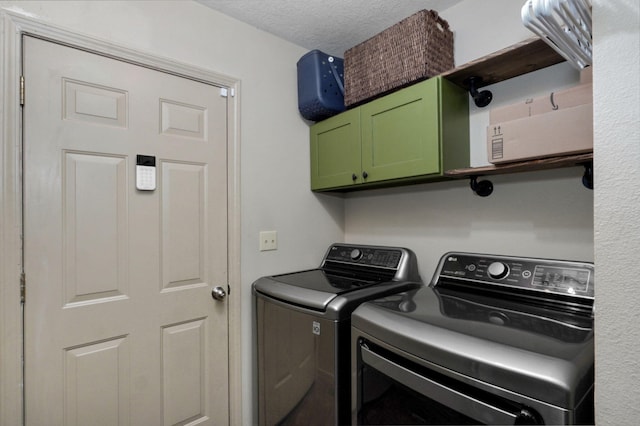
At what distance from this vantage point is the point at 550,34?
90cm

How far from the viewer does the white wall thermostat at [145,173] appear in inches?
58.2

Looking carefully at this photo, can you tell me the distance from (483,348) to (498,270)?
596 mm

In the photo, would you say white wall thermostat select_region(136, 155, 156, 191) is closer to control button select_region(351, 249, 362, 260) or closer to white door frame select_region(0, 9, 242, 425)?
white door frame select_region(0, 9, 242, 425)

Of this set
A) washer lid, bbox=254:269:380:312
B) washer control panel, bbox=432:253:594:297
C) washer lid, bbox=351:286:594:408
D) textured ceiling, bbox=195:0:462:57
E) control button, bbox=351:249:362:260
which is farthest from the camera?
control button, bbox=351:249:362:260

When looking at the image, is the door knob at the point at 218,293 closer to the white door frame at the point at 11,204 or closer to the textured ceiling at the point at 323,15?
the white door frame at the point at 11,204

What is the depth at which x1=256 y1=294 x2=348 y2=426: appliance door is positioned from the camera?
4.36ft

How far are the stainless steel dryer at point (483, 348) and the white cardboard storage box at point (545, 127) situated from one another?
0.46 meters

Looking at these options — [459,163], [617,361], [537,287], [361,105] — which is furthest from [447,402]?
[361,105]

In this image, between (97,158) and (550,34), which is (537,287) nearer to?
(550,34)

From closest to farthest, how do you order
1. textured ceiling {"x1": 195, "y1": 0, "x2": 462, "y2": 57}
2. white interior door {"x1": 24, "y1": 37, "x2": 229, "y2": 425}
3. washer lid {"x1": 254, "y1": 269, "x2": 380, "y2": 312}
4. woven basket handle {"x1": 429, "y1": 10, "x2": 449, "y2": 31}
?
white interior door {"x1": 24, "y1": 37, "x2": 229, "y2": 425}, washer lid {"x1": 254, "y1": 269, "x2": 380, "y2": 312}, woven basket handle {"x1": 429, "y1": 10, "x2": 449, "y2": 31}, textured ceiling {"x1": 195, "y1": 0, "x2": 462, "y2": 57}

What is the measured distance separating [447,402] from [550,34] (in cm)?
108

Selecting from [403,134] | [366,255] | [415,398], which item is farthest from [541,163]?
[366,255]

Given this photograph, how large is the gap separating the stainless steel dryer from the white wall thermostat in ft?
3.65

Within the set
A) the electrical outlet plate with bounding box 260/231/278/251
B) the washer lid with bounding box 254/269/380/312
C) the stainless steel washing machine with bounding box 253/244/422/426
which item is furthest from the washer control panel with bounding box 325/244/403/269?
the electrical outlet plate with bounding box 260/231/278/251
